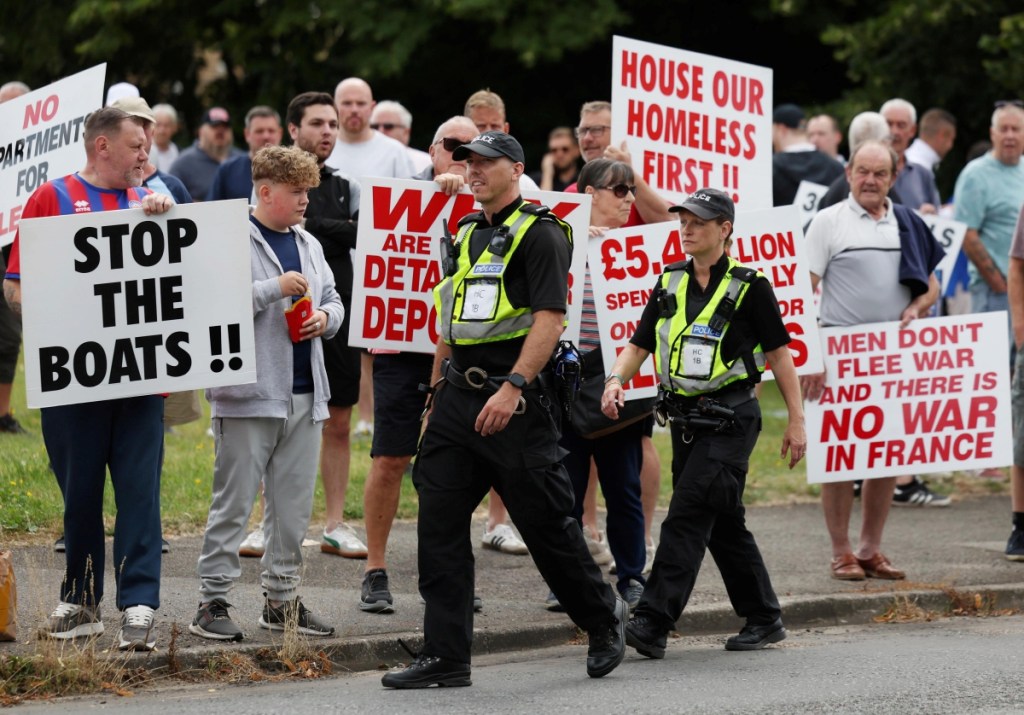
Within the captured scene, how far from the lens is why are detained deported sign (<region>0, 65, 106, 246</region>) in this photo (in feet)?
27.9

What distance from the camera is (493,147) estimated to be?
6.54 meters

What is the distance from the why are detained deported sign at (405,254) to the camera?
25.4ft

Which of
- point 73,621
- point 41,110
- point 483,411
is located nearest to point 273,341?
point 483,411

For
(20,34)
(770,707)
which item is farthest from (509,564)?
(20,34)

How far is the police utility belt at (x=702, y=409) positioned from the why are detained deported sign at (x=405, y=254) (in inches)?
28.8

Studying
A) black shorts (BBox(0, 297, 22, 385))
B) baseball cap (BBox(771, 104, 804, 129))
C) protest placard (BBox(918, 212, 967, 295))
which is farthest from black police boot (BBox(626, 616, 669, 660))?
baseball cap (BBox(771, 104, 804, 129))

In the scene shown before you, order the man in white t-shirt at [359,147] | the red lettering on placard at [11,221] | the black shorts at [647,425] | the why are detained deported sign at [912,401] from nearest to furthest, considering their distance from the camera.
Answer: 1. the black shorts at [647,425]
2. the red lettering on placard at [11,221]
3. the why are detained deported sign at [912,401]
4. the man in white t-shirt at [359,147]

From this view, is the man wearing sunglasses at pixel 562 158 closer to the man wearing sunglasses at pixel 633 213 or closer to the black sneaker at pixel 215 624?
the man wearing sunglasses at pixel 633 213

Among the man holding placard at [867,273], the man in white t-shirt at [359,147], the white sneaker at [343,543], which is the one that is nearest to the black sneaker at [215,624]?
the white sneaker at [343,543]

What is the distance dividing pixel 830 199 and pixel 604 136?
1.64 m

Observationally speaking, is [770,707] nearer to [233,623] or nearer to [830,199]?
[233,623]

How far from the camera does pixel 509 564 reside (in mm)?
8859

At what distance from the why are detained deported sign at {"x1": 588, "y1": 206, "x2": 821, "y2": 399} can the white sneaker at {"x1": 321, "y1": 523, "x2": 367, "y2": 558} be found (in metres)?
1.65

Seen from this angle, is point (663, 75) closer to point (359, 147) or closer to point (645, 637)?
point (359, 147)
